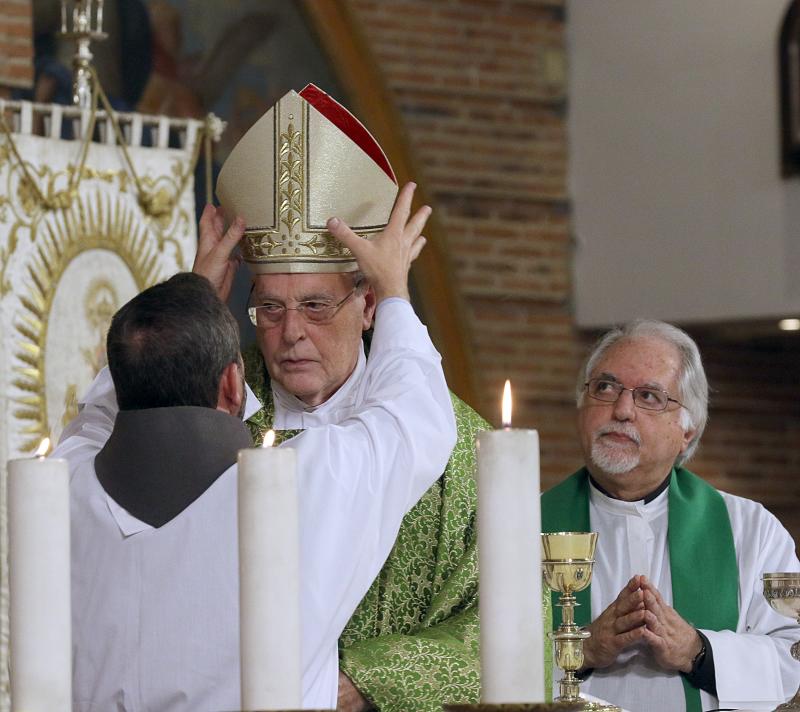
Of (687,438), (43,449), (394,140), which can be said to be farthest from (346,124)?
(394,140)

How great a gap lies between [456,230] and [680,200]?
1.16 meters

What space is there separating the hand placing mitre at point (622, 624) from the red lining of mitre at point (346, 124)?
1.03 meters

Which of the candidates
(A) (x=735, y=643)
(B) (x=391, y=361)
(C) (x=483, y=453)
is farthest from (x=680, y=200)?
(C) (x=483, y=453)

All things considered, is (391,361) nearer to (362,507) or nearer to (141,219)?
(362,507)

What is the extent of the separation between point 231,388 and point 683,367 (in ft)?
6.78

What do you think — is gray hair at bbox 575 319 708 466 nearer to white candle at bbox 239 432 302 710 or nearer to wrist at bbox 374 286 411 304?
wrist at bbox 374 286 411 304

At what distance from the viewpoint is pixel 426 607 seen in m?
3.28

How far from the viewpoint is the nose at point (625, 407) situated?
414 centimetres

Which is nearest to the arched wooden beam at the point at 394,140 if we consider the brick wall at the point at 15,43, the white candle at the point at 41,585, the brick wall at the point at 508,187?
the brick wall at the point at 508,187

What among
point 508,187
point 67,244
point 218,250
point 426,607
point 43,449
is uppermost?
point 508,187

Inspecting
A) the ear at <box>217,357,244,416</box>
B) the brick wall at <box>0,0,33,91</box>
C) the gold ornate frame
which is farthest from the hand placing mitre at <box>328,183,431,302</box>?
the brick wall at <box>0,0,33,91</box>

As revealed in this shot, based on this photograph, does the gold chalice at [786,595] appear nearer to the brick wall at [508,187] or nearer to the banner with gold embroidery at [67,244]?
the banner with gold embroidery at [67,244]

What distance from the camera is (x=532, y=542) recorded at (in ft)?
5.64

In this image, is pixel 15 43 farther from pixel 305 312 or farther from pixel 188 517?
pixel 188 517
